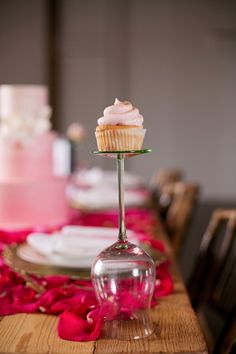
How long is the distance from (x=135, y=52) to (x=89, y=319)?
732 cm

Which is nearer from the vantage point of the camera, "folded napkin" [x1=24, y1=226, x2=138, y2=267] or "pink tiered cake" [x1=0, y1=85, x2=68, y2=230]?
"folded napkin" [x1=24, y1=226, x2=138, y2=267]

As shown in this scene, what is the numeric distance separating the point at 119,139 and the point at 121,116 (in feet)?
0.16

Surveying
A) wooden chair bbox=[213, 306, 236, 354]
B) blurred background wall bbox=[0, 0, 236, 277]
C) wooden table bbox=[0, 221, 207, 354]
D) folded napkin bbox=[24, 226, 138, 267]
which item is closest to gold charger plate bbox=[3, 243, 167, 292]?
folded napkin bbox=[24, 226, 138, 267]

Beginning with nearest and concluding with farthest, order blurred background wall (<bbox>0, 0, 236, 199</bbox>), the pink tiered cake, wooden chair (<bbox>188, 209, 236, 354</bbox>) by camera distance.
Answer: wooden chair (<bbox>188, 209, 236, 354</bbox>)
the pink tiered cake
blurred background wall (<bbox>0, 0, 236, 199</bbox>)

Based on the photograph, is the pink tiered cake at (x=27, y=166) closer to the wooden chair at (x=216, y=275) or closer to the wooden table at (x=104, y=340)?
the wooden chair at (x=216, y=275)

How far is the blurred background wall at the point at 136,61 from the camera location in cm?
826

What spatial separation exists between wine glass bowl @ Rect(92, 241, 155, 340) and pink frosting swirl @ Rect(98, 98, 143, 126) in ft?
0.77

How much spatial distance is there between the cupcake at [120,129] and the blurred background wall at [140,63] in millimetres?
6988

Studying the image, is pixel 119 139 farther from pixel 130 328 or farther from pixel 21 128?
pixel 21 128

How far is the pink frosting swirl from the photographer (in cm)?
127

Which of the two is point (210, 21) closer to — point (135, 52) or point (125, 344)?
point (135, 52)

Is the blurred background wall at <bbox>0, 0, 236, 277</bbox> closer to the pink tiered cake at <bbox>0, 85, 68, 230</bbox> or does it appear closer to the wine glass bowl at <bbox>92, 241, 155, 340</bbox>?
the pink tiered cake at <bbox>0, 85, 68, 230</bbox>

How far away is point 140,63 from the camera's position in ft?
27.6

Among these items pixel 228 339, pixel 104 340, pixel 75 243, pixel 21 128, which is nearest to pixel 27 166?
pixel 21 128
